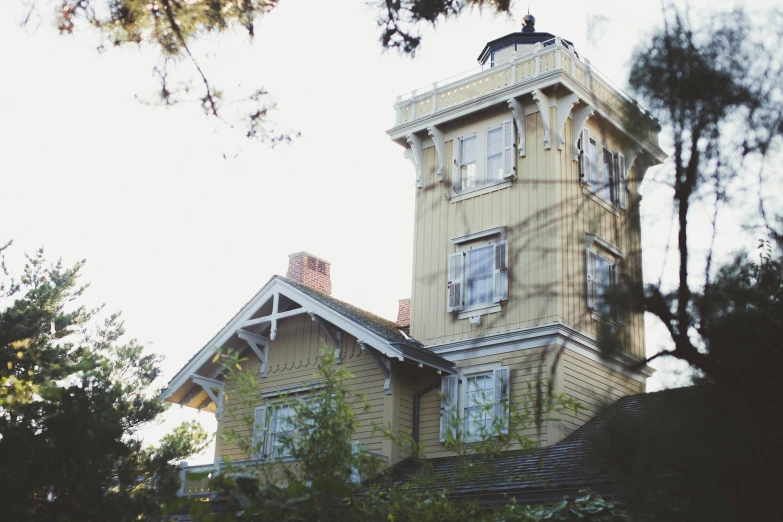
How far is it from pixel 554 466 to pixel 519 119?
25.5ft

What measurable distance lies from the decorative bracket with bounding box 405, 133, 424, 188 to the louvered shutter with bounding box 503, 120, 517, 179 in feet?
7.35

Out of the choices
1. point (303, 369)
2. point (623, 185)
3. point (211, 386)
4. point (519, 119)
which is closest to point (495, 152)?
point (519, 119)

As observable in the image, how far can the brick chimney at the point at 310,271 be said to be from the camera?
21.2m

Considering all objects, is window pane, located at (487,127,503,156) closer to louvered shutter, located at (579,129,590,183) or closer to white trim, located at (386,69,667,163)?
white trim, located at (386,69,667,163)

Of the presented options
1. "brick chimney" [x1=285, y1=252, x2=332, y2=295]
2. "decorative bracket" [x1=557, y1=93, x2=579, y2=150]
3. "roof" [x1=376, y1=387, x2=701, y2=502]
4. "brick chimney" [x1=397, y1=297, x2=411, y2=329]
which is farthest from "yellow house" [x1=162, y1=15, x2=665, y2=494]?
"brick chimney" [x1=285, y1=252, x2=332, y2=295]

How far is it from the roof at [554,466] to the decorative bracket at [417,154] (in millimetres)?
6446

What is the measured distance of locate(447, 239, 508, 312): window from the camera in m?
17.2

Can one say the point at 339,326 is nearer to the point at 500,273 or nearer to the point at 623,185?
the point at 500,273

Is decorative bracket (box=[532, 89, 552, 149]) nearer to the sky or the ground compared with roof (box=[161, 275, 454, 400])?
nearer to the sky

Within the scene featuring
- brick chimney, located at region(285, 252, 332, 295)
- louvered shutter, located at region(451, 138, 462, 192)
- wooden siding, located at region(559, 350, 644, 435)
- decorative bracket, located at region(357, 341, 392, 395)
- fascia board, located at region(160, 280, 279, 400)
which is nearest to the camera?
wooden siding, located at region(559, 350, 644, 435)

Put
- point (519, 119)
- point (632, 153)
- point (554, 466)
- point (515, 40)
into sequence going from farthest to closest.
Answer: point (515, 40) < point (519, 119) < point (554, 466) < point (632, 153)

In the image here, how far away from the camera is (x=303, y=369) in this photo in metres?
18.4

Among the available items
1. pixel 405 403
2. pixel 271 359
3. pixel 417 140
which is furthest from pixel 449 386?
pixel 417 140

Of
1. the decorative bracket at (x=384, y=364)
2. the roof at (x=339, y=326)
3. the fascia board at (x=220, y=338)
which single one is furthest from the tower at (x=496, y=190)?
the fascia board at (x=220, y=338)
